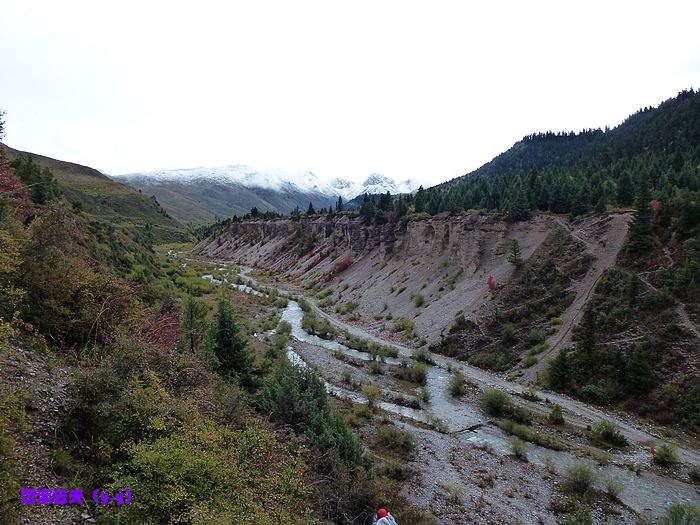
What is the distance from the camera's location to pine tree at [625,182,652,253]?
2775 centimetres

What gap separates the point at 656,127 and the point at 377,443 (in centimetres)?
11368

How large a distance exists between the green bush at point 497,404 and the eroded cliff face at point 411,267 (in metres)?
11.1

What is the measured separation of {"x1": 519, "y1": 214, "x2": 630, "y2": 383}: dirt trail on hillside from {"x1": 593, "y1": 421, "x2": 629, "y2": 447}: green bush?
253 inches

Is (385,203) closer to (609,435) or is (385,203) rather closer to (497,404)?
(497,404)

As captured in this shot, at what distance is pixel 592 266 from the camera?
30172mm

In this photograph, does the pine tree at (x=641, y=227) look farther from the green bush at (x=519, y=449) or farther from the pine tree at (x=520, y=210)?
the green bush at (x=519, y=449)

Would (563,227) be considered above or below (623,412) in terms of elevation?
above

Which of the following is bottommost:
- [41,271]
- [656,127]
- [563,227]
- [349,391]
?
[349,391]

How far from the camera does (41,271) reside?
10289mm

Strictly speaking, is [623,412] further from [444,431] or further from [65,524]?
[65,524]

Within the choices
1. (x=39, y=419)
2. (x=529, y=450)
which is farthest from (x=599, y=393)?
(x=39, y=419)

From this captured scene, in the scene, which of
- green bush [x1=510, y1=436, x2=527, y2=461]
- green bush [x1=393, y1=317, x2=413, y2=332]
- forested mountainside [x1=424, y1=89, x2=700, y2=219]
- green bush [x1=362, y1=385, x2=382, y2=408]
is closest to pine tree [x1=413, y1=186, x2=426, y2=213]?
forested mountainside [x1=424, y1=89, x2=700, y2=219]

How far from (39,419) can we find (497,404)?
21546mm

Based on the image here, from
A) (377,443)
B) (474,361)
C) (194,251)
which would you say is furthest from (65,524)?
(194,251)
